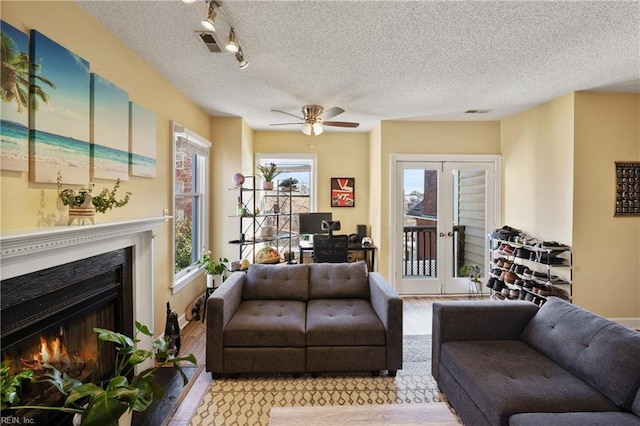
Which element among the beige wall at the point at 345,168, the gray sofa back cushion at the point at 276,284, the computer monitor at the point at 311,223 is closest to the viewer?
the gray sofa back cushion at the point at 276,284

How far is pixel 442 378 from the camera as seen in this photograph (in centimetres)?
217

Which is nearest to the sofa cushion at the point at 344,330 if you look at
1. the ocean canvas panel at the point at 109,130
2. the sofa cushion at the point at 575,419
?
the sofa cushion at the point at 575,419

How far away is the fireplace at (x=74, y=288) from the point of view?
139cm

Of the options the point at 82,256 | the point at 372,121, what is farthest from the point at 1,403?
the point at 372,121

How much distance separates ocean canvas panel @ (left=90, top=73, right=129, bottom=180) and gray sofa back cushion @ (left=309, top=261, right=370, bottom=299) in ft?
6.30

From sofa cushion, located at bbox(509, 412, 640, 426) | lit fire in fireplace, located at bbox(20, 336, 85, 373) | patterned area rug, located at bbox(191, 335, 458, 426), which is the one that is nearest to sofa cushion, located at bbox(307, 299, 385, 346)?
patterned area rug, located at bbox(191, 335, 458, 426)

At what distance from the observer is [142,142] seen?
258 cm

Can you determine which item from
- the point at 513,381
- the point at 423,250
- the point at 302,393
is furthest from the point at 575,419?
the point at 423,250

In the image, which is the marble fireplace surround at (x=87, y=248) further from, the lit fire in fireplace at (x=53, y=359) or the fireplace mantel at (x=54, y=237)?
the lit fire in fireplace at (x=53, y=359)

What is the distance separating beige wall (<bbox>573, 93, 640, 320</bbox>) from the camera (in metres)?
3.29

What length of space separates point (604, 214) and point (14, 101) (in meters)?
5.08

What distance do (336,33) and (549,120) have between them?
3.06 meters

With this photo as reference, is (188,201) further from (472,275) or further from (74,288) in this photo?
(472,275)

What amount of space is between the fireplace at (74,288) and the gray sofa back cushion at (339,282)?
1.50 metres
